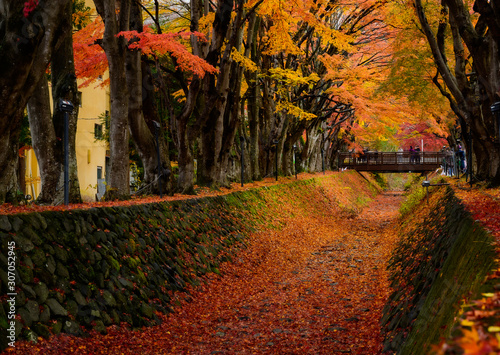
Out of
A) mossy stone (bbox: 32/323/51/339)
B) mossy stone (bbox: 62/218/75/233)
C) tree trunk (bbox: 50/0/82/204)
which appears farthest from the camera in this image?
tree trunk (bbox: 50/0/82/204)

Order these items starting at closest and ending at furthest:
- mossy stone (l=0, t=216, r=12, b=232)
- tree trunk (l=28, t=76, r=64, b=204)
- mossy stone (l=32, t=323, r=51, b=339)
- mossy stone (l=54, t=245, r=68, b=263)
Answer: mossy stone (l=32, t=323, r=51, b=339)
mossy stone (l=0, t=216, r=12, b=232)
mossy stone (l=54, t=245, r=68, b=263)
tree trunk (l=28, t=76, r=64, b=204)

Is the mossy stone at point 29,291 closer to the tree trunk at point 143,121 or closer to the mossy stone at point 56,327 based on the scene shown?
the mossy stone at point 56,327

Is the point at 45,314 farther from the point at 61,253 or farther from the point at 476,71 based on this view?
the point at 476,71

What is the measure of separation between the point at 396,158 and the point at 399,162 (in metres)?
0.49

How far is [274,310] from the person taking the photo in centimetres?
884

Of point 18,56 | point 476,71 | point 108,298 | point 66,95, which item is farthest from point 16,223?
point 476,71

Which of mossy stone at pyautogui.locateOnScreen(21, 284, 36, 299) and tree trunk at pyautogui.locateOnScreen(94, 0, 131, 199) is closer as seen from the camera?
mossy stone at pyautogui.locateOnScreen(21, 284, 36, 299)

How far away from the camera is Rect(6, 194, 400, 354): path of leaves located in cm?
661

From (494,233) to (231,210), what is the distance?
10.7 metres

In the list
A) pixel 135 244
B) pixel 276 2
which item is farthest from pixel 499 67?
pixel 135 244

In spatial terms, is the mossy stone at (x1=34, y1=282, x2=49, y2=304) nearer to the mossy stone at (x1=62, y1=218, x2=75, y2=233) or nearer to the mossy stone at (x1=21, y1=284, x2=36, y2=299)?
the mossy stone at (x1=21, y1=284, x2=36, y2=299)

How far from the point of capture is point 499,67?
415 inches

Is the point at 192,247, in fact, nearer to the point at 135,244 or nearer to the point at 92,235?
the point at 135,244

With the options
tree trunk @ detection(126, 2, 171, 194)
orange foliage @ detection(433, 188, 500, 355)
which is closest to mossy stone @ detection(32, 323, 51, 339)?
orange foliage @ detection(433, 188, 500, 355)
